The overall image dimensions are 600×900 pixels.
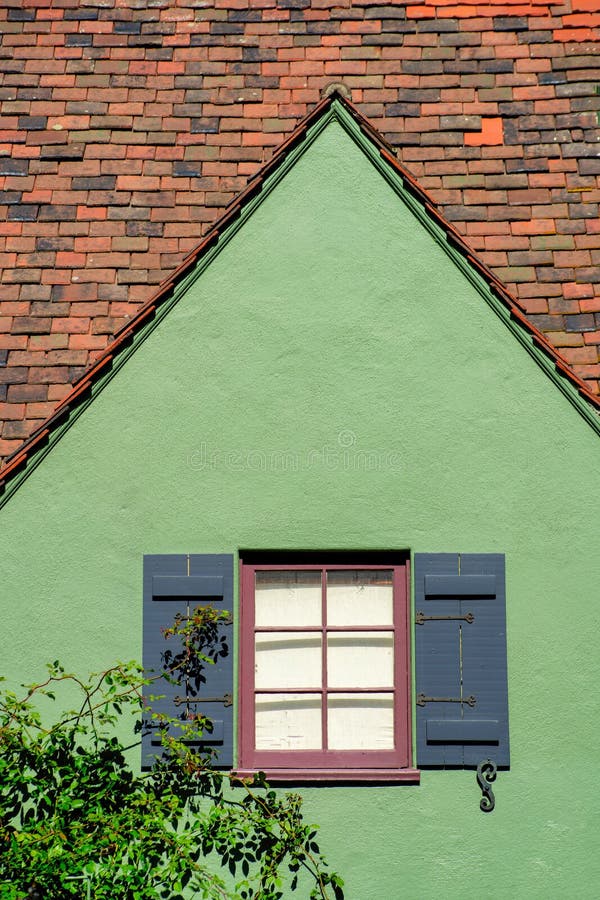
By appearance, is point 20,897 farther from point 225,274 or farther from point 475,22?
point 475,22

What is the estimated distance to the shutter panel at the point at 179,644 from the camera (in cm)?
615

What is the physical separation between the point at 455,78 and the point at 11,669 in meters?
5.01

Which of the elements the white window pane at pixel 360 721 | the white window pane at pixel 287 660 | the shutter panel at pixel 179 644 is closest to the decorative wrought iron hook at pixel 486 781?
the white window pane at pixel 360 721

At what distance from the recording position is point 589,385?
6711mm

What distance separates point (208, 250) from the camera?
21.3 feet

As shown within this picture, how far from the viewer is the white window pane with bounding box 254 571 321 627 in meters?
6.44

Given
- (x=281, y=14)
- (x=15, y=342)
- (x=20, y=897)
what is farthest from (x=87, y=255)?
(x=20, y=897)

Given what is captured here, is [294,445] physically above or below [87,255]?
below

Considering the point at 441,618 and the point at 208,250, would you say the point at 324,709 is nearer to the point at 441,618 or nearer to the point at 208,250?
the point at 441,618

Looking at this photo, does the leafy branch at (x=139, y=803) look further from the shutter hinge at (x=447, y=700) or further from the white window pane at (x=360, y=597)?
the shutter hinge at (x=447, y=700)

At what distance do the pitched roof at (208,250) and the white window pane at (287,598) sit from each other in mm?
1456

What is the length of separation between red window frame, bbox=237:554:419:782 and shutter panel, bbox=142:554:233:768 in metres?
0.15

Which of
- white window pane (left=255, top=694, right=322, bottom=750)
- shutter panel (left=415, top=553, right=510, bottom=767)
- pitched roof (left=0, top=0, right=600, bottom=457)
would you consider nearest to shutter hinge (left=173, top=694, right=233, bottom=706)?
white window pane (left=255, top=694, right=322, bottom=750)

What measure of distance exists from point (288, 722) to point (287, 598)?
699mm
